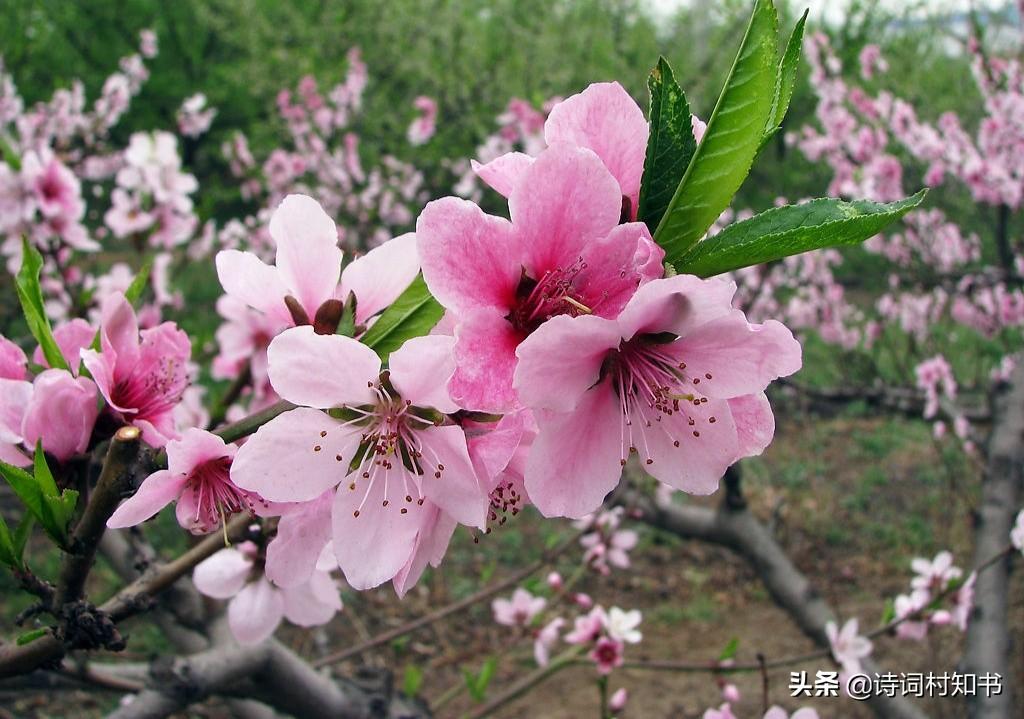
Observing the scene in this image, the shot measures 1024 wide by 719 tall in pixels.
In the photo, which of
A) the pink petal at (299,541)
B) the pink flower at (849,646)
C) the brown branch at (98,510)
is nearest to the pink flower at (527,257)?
the pink petal at (299,541)

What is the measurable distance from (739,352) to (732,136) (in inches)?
7.3

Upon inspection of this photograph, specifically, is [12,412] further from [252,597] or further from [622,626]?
[622,626]

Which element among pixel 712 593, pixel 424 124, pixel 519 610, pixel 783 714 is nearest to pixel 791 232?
pixel 783 714

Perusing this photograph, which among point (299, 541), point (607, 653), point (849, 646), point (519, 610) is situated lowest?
point (299, 541)

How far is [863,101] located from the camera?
20.6 feet

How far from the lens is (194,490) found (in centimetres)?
83

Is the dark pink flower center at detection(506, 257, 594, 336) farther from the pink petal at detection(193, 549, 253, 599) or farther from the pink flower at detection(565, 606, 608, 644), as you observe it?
the pink flower at detection(565, 606, 608, 644)

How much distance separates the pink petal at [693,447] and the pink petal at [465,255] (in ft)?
0.66

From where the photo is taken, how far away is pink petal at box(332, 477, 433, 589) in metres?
0.75

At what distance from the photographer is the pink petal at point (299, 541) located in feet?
2.64

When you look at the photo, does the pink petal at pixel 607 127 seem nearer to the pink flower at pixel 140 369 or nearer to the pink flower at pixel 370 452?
the pink flower at pixel 370 452

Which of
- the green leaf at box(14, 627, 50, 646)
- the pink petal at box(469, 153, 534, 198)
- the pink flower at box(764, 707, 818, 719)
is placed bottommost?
the green leaf at box(14, 627, 50, 646)

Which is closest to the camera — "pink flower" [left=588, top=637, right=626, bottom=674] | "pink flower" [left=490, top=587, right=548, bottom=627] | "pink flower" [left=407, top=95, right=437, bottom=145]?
"pink flower" [left=588, top=637, right=626, bottom=674]

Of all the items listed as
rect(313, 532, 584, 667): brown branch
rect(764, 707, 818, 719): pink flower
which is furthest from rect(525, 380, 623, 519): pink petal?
rect(313, 532, 584, 667): brown branch
